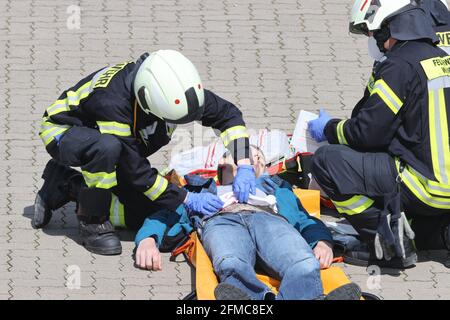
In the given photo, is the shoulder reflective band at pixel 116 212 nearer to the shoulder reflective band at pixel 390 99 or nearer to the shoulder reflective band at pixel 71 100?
the shoulder reflective band at pixel 71 100

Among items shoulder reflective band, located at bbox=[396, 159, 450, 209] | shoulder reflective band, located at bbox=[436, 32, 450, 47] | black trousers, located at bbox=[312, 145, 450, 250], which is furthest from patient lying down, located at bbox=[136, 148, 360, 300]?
shoulder reflective band, located at bbox=[436, 32, 450, 47]

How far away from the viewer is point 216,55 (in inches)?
409

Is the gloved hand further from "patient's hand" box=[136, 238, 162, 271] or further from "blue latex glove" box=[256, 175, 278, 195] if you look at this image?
"patient's hand" box=[136, 238, 162, 271]

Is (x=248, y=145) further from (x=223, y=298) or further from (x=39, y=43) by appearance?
(x=39, y=43)

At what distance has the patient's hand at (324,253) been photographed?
7.54 meters

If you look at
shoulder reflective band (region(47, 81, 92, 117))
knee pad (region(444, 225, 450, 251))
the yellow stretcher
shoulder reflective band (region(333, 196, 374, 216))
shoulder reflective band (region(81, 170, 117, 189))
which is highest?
shoulder reflective band (region(47, 81, 92, 117))

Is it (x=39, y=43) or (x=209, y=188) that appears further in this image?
(x=39, y=43)

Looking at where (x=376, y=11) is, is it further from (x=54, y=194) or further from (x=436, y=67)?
(x=54, y=194)

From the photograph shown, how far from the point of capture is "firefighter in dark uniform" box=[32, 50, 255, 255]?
24.3 feet

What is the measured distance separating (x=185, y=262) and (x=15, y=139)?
2140mm

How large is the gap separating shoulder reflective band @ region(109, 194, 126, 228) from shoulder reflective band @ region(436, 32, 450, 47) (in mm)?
2294

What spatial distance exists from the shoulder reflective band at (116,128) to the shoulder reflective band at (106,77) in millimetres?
246

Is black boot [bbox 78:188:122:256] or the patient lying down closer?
the patient lying down

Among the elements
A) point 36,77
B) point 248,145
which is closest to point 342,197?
point 248,145
